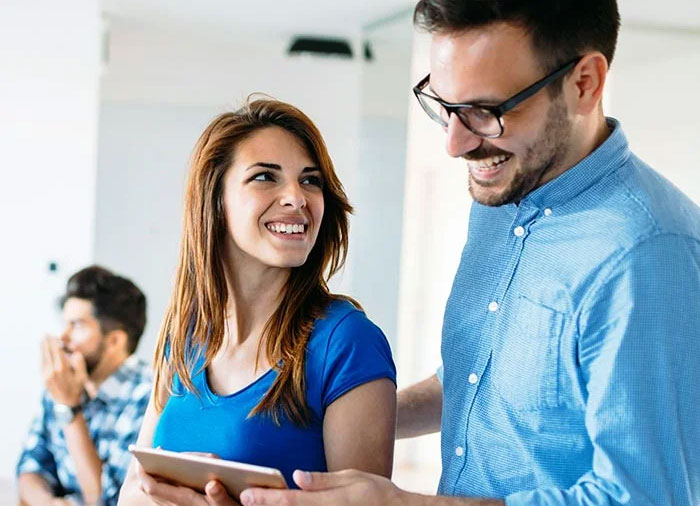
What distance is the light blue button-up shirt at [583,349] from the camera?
1207 mm

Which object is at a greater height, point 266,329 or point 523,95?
point 523,95

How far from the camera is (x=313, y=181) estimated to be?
1.77 m

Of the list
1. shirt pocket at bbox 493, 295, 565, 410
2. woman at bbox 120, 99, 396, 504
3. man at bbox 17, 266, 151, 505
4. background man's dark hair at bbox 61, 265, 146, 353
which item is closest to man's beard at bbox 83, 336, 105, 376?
man at bbox 17, 266, 151, 505

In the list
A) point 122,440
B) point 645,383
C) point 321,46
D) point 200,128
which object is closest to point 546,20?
point 645,383

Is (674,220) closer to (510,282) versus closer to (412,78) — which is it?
(510,282)

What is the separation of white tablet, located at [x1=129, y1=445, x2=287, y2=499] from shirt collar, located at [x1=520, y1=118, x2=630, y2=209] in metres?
0.52

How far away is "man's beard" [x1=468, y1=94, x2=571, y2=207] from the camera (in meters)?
1.32

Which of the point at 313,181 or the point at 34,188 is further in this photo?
the point at 34,188

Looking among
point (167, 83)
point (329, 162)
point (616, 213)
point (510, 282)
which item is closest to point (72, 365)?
point (329, 162)

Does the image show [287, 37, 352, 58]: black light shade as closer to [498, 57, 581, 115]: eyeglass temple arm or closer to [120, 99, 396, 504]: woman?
[120, 99, 396, 504]: woman

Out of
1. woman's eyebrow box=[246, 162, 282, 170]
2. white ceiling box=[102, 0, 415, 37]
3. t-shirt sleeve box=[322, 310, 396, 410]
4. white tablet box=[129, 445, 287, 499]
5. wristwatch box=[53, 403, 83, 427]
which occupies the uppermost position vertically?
white ceiling box=[102, 0, 415, 37]

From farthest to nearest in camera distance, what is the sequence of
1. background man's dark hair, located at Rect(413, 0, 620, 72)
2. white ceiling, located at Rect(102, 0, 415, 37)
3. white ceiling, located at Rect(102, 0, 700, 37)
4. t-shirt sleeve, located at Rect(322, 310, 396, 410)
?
1. white ceiling, located at Rect(102, 0, 415, 37)
2. white ceiling, located at Rect(102, 0, 700, 37)
3. t-shirt sleeve, located at Rect(322, 310, 396, 410)
4. background man's dark hair, located at Rect(413, 0, 620, 72)

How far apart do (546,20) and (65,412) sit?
86.5 inches

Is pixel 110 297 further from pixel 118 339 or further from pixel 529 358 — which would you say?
pixel 529 358
